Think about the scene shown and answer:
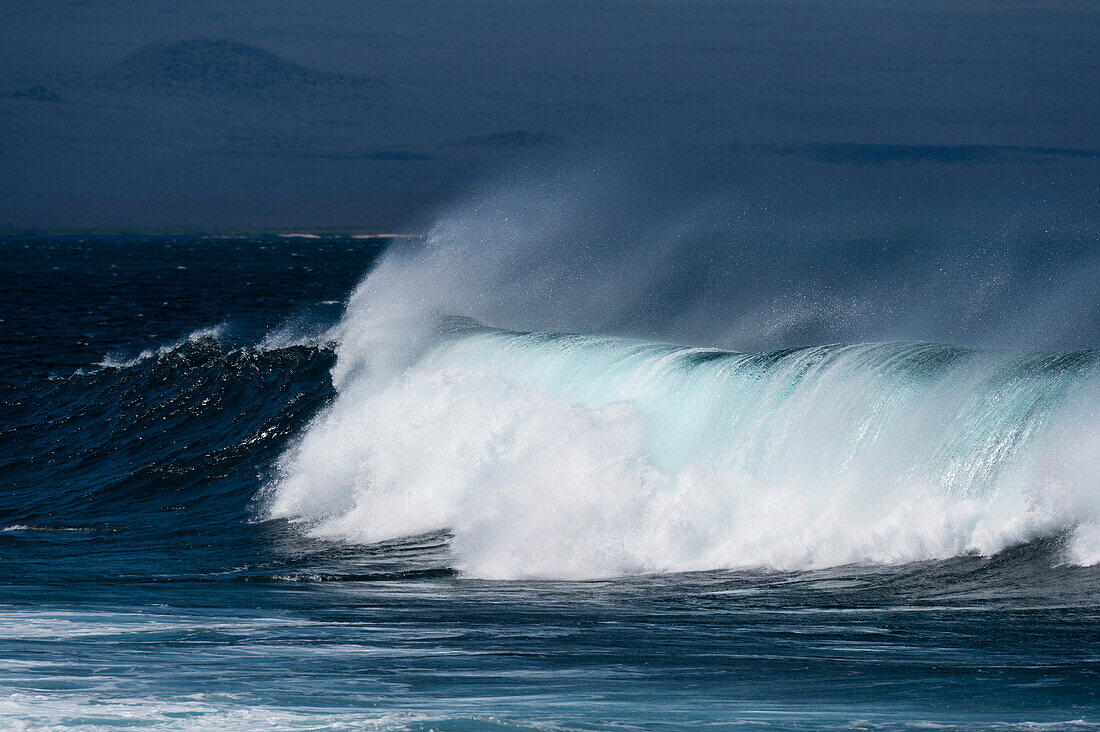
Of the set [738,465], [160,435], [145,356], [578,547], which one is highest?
[145,356]

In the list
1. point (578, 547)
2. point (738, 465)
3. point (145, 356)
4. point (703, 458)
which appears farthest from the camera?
point (145, 356)

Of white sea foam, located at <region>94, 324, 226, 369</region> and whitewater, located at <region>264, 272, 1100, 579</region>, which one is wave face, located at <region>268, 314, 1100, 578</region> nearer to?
whitewater, located at <region>264, 272, 1100, 579</region>

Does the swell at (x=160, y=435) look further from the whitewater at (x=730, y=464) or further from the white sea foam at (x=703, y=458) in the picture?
the whitewater at (x=730, y=464)

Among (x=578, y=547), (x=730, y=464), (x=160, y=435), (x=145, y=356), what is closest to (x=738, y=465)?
(x=730, y=464)

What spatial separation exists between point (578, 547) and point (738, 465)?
1.82 metres

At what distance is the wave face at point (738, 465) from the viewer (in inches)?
420

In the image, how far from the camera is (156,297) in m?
64.8

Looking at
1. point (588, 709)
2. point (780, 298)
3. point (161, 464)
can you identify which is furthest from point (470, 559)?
point (780, 298)

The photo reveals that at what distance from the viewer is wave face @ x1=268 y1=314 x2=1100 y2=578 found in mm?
10664

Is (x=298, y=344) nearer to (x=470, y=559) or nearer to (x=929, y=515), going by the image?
(x=470, y=559)

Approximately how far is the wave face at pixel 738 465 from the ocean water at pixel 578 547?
4 cm

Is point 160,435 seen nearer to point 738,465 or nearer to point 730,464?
point 730,464

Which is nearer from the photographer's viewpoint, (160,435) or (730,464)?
(730,464)

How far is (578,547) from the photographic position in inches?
496
